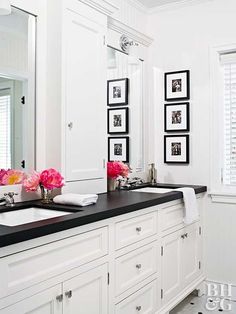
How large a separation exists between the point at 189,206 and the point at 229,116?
0.95 m

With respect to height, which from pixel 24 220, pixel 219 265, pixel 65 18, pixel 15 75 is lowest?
pixel 219 265

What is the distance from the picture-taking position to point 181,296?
2830mm

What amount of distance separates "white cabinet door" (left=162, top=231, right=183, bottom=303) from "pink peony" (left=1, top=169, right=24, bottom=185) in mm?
1115

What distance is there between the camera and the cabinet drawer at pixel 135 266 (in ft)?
6.86

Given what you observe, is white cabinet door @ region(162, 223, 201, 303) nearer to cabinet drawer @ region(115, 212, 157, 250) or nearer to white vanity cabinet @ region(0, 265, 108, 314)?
cabinet drawer @ region(115, 212, 157, 250)

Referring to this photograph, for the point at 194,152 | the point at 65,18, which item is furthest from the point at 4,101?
the point at 194,152

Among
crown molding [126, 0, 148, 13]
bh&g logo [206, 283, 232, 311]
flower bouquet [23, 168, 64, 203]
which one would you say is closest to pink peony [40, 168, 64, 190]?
flower bouquet [23, 168, 64, 203]

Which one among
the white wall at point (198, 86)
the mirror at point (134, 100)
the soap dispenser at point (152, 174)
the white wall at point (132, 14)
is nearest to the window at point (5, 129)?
the mirror at point (134, 100)

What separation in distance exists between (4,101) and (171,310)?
2.06 meters

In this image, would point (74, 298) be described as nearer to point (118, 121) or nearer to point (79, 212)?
point (79, 212)

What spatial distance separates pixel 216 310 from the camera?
287 centimetres

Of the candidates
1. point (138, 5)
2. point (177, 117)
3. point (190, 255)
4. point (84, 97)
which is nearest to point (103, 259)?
point (84, 97)

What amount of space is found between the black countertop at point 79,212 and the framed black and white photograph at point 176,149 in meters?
0.72

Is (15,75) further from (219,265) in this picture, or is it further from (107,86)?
(219,265)
